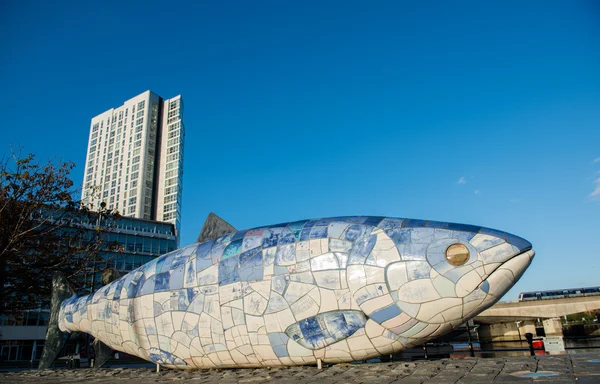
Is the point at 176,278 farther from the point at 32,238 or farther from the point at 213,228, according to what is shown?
the point at 32,238

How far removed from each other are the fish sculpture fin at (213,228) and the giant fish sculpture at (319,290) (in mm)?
496

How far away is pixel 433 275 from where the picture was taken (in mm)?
7180

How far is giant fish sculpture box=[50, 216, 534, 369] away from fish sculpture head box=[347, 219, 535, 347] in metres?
0.02

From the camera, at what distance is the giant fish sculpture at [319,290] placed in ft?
23.4

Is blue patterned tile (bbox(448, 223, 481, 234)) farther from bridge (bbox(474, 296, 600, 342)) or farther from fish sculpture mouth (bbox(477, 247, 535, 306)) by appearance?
bridge (bbox(474, 296, 600, 342))

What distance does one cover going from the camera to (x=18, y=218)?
1675 cm

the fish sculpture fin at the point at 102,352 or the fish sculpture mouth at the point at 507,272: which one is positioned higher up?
the fish sculpture mouth at the point at 507,272

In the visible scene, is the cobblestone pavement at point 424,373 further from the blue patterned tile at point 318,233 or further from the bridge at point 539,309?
the bridge at point 539,309

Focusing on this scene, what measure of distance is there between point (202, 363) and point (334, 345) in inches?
135

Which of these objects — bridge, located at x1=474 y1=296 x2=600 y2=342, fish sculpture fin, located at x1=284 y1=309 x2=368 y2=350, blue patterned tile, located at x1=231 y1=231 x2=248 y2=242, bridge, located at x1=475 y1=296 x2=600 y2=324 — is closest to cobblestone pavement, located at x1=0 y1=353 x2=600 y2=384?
fish sculpture fin, located at x1=284 y1=309 x2=368 y2=350

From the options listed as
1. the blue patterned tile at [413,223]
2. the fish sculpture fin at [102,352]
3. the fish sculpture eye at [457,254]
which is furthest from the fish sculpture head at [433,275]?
the fish sculpture fin at [102,352]

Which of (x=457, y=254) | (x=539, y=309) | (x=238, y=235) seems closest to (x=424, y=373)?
(x=457, y=254)

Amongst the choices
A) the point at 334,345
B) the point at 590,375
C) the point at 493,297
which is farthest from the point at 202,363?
the point at 590,375

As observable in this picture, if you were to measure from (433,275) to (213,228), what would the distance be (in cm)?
588
